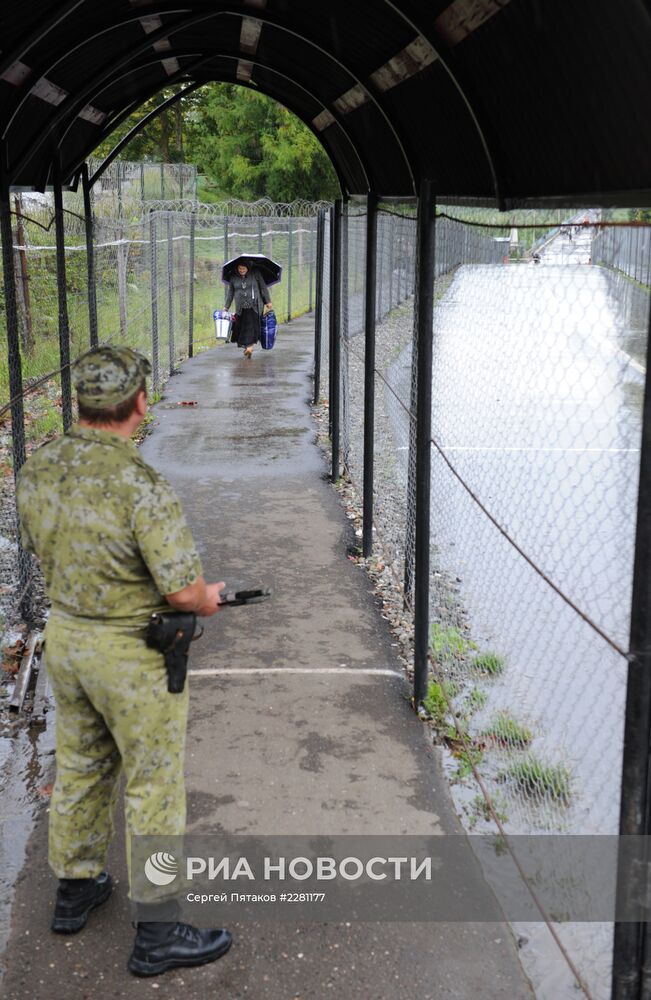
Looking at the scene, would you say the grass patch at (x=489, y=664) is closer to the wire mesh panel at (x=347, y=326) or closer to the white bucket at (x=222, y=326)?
the wire mesh panel at (x=347, y=326)

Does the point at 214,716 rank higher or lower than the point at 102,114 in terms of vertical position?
lower

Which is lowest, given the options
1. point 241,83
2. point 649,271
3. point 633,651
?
point 633,651

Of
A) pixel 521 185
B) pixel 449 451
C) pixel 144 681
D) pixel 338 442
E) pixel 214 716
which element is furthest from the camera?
pixel 449 451

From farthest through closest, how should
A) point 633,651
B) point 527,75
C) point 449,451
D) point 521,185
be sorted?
point 449,451 → point 521,185 → point 527,75 → point 633,651

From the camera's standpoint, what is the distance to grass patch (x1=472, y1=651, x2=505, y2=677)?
5.71 metres

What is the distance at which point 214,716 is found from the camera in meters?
5.23

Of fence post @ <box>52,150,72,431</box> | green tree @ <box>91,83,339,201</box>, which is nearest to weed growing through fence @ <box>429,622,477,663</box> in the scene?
fence post @ <box>52,150,72,431</box>

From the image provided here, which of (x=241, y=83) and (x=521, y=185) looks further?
(x=241, y=83)

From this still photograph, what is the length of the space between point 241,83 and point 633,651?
8852 millimetres

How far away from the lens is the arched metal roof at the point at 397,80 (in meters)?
3.54

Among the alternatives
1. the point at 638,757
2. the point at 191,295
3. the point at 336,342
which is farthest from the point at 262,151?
the point at 638,757

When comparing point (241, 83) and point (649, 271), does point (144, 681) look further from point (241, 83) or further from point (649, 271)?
point (241, 83)

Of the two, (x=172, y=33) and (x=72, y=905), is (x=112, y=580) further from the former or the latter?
(x=172, y=33)

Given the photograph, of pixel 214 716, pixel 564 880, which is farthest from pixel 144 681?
pixel 214 716
